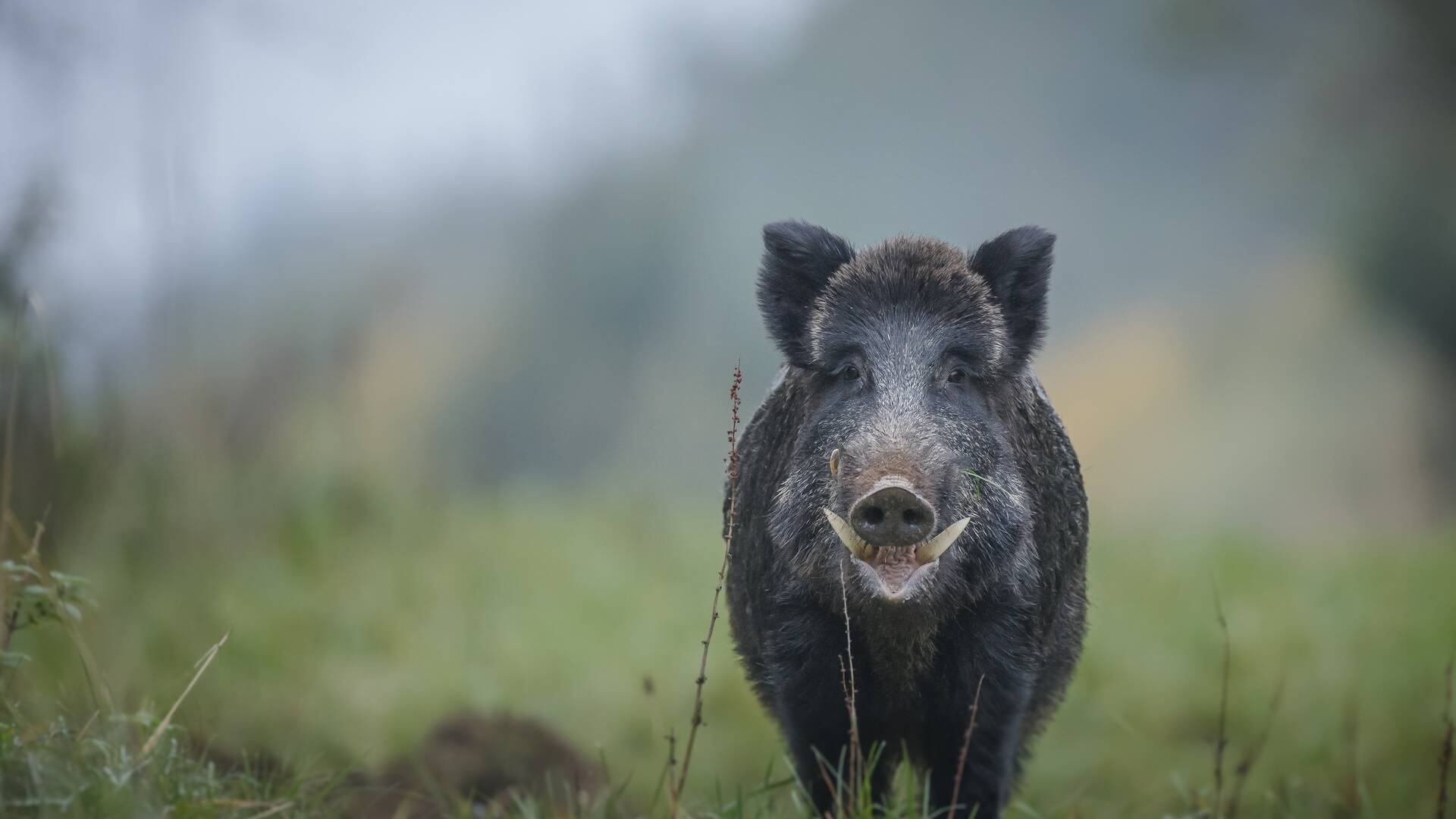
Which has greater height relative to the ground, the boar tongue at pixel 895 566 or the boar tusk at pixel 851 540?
the boar tusk at pixel 851 540

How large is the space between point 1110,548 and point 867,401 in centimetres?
732

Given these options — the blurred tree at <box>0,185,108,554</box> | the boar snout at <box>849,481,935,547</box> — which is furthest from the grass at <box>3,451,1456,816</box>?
the boar snout at <box>849,481,935,547</box>

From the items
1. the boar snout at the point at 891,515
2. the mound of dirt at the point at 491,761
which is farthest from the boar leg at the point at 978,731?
the mound of dirt at the point at 491,761

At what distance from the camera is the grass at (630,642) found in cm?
614

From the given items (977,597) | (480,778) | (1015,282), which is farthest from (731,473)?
(480,778)

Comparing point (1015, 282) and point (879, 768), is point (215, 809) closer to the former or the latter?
point (879, 768)

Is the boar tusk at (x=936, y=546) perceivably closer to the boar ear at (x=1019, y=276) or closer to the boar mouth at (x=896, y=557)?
the boar mouth at (x=896, y=557)

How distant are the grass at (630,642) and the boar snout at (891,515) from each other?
145 centimetres

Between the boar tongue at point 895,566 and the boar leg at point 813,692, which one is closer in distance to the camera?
the boar tongue at point 895,566

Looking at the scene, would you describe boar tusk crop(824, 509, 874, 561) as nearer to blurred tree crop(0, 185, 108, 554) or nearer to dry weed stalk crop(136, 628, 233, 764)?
dry weed stalk crop(136, 628, 233, 764)

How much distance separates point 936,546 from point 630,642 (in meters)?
5.75

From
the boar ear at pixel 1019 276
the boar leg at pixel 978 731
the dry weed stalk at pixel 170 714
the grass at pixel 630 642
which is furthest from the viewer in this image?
the grass at pixel 630 642

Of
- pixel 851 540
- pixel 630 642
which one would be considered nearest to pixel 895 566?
pixel 851 540

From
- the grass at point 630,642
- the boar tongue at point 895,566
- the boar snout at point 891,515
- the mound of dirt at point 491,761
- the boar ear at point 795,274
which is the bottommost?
the grass at point 630,642
